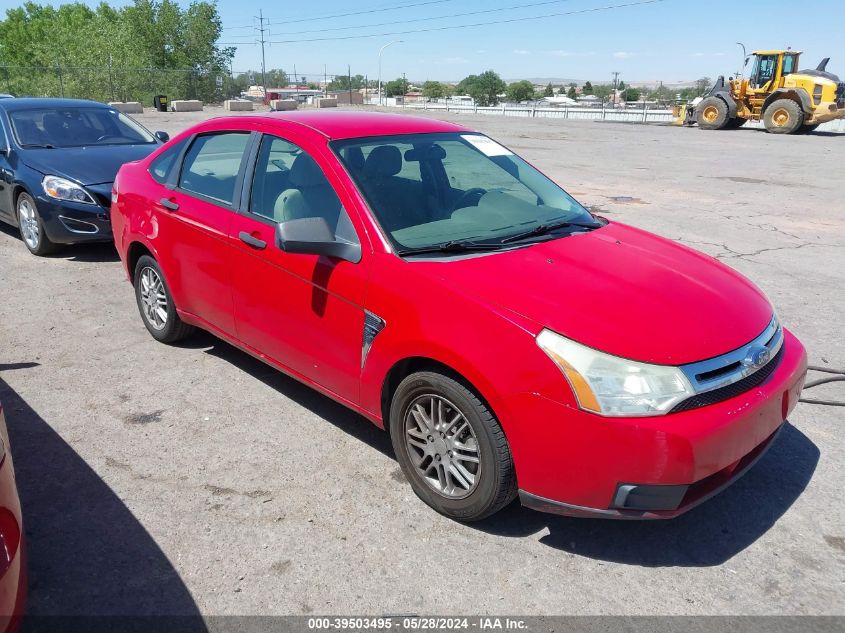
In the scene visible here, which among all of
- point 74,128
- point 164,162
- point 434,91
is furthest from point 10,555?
point 434,91

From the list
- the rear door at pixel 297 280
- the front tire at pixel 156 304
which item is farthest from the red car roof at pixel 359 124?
the front tire at pixel 156 304

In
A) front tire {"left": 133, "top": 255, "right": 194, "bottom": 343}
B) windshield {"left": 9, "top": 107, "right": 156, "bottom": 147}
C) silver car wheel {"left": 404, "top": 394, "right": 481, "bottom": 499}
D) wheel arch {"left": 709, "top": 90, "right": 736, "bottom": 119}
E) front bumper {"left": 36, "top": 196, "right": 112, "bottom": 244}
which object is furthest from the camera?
wheel arch {"left": 709, "top": 90, "right": 736, "bottom": 119}

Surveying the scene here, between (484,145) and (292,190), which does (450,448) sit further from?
(484,145)

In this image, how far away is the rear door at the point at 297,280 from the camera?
3.39 metres

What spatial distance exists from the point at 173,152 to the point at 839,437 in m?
4.57

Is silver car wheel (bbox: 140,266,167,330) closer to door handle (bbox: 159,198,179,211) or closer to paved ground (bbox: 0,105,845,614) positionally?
paved ground (bbox: 0,105,845,614)

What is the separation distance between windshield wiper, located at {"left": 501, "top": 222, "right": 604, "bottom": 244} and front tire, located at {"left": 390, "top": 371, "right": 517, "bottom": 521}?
897mm

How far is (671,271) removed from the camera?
3330 millimetres

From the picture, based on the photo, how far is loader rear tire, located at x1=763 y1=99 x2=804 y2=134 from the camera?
83.5ft

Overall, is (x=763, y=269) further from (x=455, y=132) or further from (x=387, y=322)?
(x=387, y=322)

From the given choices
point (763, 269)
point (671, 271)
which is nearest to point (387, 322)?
point (671, 271)

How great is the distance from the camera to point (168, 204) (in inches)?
180

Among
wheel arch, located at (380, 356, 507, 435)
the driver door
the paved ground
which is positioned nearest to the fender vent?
wheel arch, located at (380, 356, 507, 435)

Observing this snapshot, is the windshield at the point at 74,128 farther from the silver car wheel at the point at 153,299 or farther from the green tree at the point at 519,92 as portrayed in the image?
the green tree at the point at 519,92
